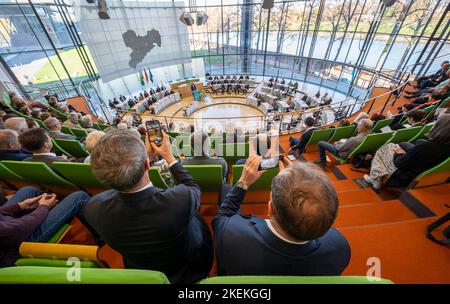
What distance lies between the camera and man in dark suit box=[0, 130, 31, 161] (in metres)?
2.14

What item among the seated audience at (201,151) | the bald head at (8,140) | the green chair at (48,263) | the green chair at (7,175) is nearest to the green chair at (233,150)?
the seated audience at (201,151)

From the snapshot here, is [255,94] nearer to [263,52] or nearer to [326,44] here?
[263,52]

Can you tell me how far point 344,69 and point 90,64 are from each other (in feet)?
51.4

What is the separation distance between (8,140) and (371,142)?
482 centimetres

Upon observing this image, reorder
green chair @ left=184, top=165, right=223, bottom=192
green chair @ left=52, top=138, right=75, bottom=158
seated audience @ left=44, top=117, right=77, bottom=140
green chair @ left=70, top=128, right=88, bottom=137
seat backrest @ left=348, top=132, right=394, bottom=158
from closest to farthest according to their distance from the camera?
green chair @ left=184, top=165, right=223, bottom=192, seat backrest @ left=348, top=132, right=394, bottom=158, green chair @ left=52, top=138, right=75, bottom=158, seated audience @ left=44, top=117, right=77, bottom=140, green chair @ left=70, top=128, right=88, bottom=137

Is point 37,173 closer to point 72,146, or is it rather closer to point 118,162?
point 72,146

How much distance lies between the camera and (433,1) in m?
7.59

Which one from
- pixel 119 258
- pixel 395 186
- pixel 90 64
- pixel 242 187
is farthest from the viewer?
pixel 90 64

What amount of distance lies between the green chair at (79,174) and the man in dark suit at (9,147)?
0.77 meters

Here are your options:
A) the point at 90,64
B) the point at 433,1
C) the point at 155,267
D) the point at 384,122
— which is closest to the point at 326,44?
the point at 433,1

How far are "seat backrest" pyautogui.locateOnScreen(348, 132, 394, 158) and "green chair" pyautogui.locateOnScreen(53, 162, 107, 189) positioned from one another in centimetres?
337

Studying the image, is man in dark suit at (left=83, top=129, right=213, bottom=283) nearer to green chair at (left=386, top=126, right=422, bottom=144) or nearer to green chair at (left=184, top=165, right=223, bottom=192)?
green chair at (left=184, top=165, right=223, bottom=192)

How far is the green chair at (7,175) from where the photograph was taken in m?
1.95

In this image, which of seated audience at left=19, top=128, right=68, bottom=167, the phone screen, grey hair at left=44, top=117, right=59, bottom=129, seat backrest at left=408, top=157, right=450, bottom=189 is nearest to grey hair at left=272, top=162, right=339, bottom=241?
the phone screen
